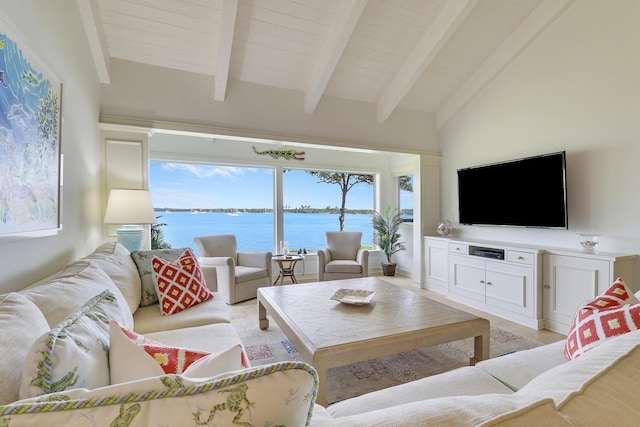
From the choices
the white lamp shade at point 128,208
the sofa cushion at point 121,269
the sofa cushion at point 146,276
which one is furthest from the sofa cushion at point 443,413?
the white lamp shade at point 128,208

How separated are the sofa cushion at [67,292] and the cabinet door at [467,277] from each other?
3.45 metres

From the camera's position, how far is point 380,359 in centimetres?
229

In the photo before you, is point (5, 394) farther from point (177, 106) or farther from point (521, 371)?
point (177, 106)

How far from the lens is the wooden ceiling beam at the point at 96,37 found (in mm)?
2359

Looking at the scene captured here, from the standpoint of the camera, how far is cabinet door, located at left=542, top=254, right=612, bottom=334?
8.15 feet

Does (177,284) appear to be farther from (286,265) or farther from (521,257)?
(521,257)

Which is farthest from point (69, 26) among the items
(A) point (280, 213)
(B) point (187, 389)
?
(A) point (280, 213)

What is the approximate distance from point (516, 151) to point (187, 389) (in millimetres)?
4085

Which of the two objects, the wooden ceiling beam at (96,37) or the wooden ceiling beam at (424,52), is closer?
the wooden ceiling beam at (96,37)

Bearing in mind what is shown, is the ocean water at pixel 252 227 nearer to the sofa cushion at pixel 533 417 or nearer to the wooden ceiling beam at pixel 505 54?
the wooden ceiling beam at pixel 505 54

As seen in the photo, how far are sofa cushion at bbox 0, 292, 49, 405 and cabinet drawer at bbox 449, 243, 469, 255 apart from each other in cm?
378

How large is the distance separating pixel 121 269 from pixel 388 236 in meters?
4.14

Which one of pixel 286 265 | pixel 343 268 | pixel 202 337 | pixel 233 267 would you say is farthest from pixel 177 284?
pixel 286 265

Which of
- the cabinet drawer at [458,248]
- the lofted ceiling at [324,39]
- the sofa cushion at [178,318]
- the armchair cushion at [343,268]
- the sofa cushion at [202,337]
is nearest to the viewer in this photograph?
the sofa cushion at [202,337]
